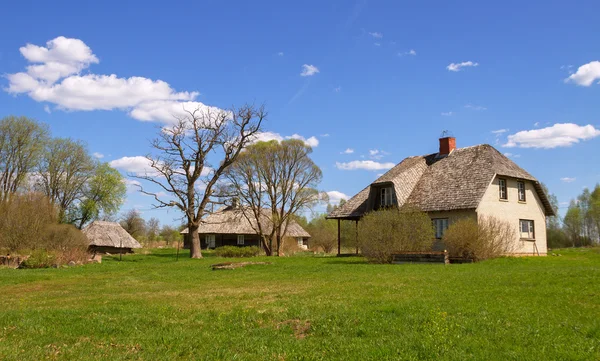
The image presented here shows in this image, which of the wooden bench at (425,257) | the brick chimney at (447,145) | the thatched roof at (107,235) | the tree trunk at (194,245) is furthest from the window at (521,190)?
the thatched roof at (107,235)

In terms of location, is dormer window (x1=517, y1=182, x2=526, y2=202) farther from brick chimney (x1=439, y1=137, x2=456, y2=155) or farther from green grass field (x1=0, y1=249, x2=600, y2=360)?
green grass field (x1=0, y1=249, x2=600, y2=360)

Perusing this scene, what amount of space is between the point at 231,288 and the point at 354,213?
72.1 feet

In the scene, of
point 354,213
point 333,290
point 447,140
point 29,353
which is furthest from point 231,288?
point 447,140

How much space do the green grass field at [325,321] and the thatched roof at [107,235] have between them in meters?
33.4

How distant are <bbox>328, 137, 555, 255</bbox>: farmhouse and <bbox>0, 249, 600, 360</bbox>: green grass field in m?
16.1

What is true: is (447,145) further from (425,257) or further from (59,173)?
(59,173)

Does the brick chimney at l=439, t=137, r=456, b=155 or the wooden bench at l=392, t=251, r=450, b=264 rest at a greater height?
the brick chimney at l=439, t=137, r=456, b=155

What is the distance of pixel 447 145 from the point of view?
36.8 meters

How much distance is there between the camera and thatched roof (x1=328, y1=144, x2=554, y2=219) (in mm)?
30875

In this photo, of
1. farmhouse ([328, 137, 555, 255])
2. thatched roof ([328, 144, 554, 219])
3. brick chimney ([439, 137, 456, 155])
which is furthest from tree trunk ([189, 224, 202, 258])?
brick chimney ([439, 137, 456, 155])

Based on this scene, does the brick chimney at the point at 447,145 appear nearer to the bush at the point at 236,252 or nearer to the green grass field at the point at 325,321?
the bush at the point at 236,252

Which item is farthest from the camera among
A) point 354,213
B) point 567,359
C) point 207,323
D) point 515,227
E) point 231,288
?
point 354,213

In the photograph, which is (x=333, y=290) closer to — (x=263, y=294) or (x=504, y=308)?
(x=263, y=294)

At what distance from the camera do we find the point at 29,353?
7.80 metres
